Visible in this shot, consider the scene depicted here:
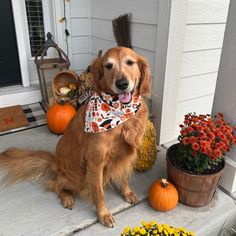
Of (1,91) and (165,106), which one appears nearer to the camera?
(165,106)

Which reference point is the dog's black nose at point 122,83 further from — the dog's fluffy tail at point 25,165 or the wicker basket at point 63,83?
the wicker basket at point 63,83

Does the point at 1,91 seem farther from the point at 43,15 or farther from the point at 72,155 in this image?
the point at 72,155

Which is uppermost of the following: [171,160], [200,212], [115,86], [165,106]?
[115,86]

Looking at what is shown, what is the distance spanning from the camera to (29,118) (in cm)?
283

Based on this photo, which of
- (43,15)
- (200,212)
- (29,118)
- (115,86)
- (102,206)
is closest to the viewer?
(115,86)

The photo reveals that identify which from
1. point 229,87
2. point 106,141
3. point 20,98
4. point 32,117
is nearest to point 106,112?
point 106,141

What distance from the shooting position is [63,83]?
2.80 meters

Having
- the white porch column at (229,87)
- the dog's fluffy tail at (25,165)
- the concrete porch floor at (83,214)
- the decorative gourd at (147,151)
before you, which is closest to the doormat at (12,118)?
the dog's fluffy tail at (25,165)

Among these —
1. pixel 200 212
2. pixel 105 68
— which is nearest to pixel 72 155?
pixel 105 68

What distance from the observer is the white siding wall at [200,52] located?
7.33ft

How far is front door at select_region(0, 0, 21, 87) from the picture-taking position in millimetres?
2852

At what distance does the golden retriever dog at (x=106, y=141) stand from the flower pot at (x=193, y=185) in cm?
30

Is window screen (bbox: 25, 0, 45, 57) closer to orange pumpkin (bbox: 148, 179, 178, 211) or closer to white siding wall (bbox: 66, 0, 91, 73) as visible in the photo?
white siding wall (bbox: 66, 0, 91, 73)

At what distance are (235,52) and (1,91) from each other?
2.56 m
